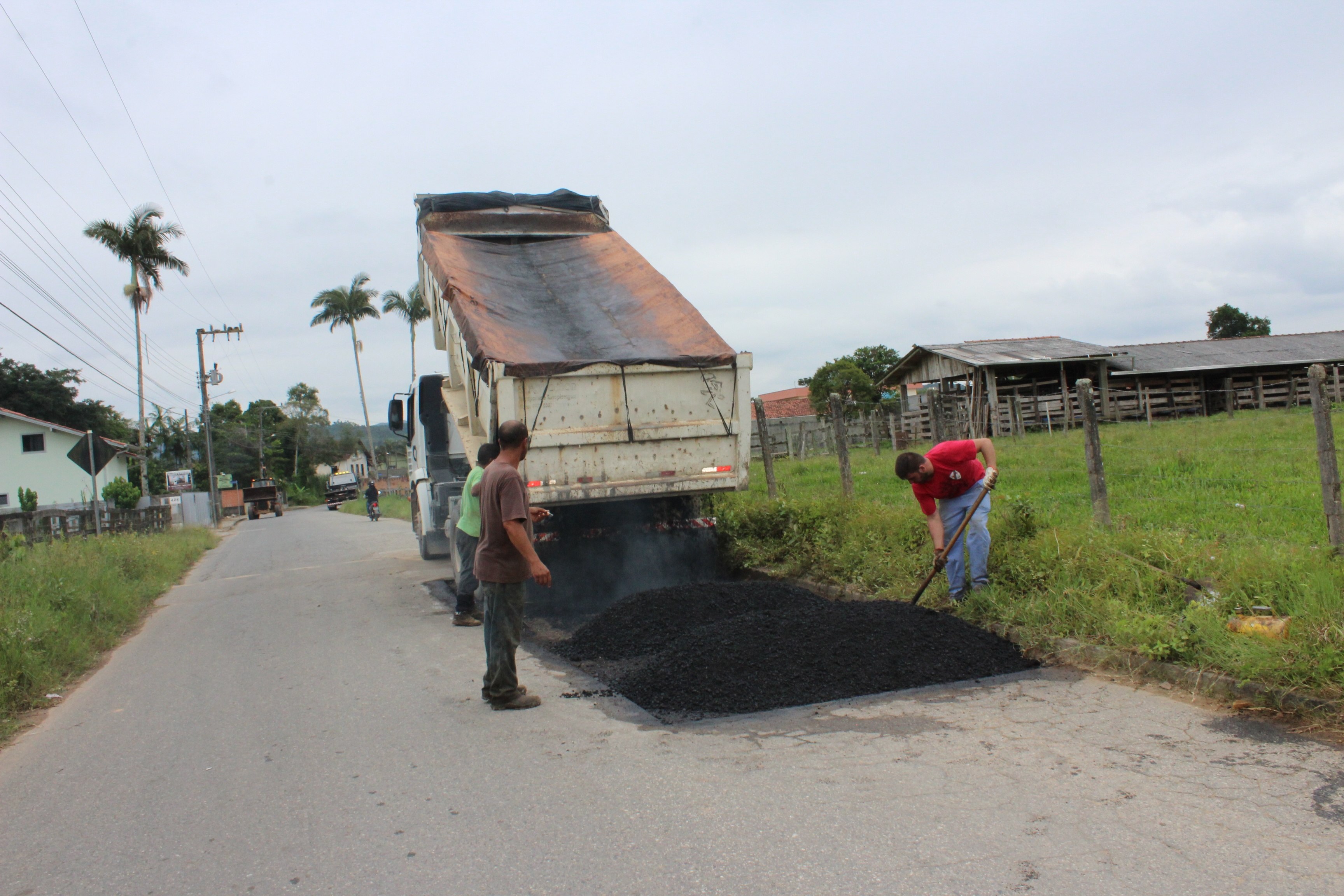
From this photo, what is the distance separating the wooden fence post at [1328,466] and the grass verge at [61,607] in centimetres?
834

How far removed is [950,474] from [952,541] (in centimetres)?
54

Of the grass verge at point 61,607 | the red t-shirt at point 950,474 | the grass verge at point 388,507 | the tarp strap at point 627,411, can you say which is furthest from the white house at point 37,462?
the red t-shirt at point 950,474

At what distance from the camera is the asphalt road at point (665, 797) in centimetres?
306

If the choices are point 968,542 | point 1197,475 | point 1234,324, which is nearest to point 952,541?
point 968,542

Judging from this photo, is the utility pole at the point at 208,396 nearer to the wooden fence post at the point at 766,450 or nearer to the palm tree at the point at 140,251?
the palm tree at the point at 140,251

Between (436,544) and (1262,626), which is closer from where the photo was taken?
(1262,626)

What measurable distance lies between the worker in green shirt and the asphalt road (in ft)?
8.07

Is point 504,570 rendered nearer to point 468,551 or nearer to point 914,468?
point 914,468

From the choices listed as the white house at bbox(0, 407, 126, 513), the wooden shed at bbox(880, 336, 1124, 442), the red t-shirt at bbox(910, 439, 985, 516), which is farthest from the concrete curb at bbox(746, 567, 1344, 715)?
Answer: the white house at bbox(0, 407, 126, 513)

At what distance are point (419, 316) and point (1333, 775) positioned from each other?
37.5 m

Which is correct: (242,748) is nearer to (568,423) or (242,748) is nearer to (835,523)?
(568,423)

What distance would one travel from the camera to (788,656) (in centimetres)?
556

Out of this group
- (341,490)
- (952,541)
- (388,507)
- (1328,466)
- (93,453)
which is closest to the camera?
(1328,466)

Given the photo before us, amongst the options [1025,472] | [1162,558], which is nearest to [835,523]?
[1162,558]
